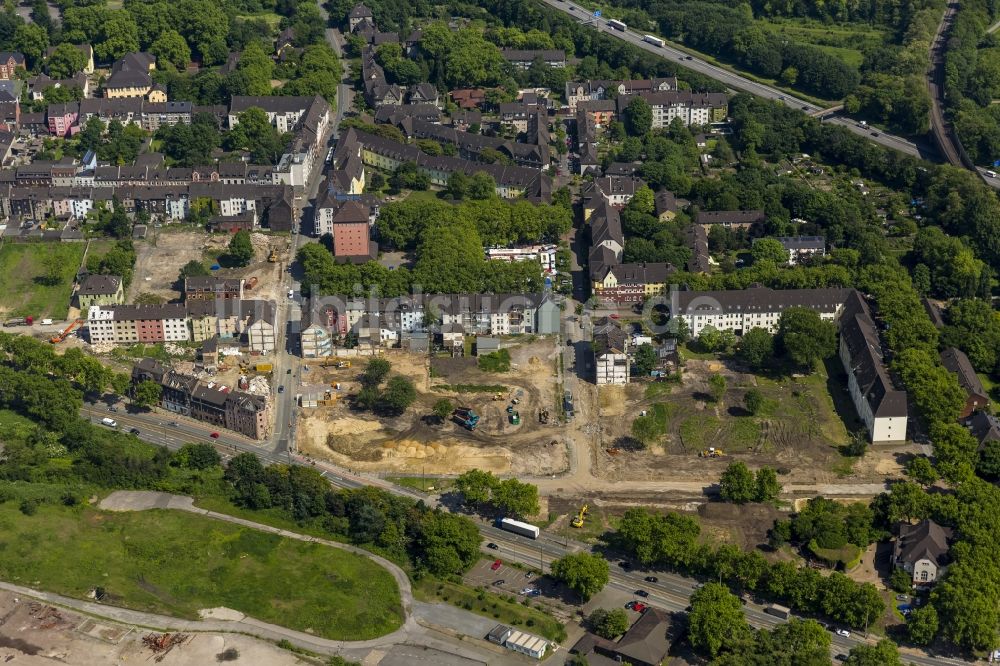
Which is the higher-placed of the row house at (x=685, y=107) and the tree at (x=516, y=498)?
the row house at (x=685, y=107)

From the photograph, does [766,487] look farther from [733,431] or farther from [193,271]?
[193,271]

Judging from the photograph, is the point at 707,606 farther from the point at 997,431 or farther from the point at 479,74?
the point at 479,74

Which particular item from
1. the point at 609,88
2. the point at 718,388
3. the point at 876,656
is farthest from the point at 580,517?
the point at 609,88

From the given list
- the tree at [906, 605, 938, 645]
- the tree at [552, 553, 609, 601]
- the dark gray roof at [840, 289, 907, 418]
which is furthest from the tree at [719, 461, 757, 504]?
the tree at [906, 605, 938, 645]

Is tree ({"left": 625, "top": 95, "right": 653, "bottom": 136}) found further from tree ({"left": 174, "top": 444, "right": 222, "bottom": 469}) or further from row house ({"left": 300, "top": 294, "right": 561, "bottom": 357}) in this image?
tree ({"left": 174, "top": 444, "right": 222, "bottom": 469})

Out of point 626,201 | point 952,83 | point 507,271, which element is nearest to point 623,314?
point 507,271

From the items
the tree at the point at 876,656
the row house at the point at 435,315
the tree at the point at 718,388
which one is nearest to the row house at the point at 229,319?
the row house at the point at 435,315

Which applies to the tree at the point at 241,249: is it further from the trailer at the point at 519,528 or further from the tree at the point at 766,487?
the tree at the point at 766,487
